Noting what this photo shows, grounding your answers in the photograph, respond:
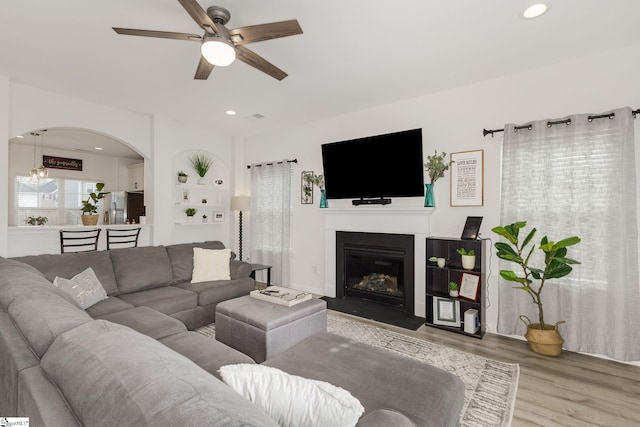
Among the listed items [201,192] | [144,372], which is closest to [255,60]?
[144,372]

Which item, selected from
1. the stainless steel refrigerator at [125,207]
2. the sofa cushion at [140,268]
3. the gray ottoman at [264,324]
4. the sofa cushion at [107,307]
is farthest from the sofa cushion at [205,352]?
the stainless steel refrigerator at [125,207]

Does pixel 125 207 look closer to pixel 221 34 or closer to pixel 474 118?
pixel 221 34

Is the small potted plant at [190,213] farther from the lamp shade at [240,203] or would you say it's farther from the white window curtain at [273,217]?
the white window curtain at [273,217]

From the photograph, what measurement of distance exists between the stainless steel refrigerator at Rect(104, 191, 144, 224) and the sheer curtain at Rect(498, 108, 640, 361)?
743 centimetres

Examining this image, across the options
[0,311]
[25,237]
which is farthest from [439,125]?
[25,237]

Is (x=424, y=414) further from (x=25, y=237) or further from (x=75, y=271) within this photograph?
(x=25, y=237)

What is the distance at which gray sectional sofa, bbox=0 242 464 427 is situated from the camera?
2.30 feet

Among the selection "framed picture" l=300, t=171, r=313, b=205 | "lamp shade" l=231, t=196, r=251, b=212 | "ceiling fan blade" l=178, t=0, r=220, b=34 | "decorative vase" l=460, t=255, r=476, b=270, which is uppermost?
"ceiling fan blade" l=178, t=0, r=220, b=34

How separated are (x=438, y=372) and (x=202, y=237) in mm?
4838

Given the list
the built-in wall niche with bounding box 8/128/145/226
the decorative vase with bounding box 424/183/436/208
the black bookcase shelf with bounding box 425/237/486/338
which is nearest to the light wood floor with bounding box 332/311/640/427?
the black bookcase shelf with bounding box 425/237/486/338

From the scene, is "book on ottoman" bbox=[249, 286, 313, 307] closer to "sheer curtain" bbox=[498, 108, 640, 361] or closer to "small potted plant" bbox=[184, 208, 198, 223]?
"sheer curtain" bbox=[498, 108, 640, 361]

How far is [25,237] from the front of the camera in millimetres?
3840

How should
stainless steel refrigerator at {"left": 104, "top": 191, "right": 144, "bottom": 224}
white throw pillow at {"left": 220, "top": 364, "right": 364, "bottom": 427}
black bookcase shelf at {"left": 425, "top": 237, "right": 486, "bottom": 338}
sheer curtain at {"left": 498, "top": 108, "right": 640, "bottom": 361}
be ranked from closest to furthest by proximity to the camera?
white throw pillow at {"left": 220, "top": 364, "right": 364, "bottom": 427}, sheer curtain at {"left": 498, "top": 108, "right": 640, "bottom": 361}, black bookcase shelf at {"left": 425, "top": 237, "right": 486, "bottom": 338}, stainless steel refrigerator at {"left": 104, "top": 191, "right": 144, "bottom": 224}

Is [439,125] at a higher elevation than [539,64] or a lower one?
lower
